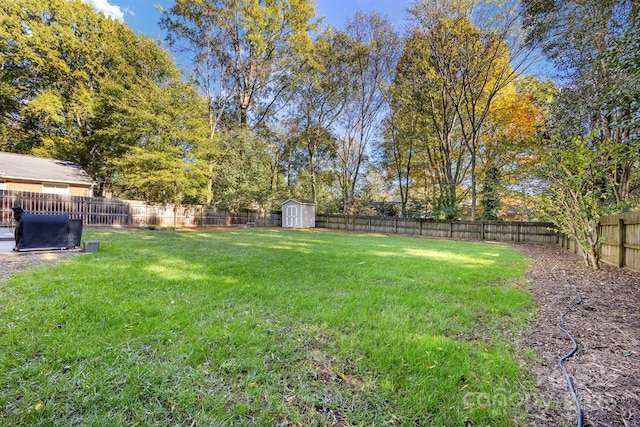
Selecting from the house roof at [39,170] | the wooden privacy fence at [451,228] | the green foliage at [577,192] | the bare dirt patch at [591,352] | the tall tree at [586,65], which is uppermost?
the tall tree at [586,65]

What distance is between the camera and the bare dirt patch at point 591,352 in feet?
5.05

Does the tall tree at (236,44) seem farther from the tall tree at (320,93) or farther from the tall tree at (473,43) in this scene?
the tall tree at (473,43)

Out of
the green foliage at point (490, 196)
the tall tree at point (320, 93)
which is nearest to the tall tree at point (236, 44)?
the tall tree at point (320, 93)

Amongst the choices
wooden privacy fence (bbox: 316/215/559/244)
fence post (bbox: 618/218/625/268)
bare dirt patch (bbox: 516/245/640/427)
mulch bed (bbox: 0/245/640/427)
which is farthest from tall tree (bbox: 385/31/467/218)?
bare dirt patch (bbox: 516/245/640/427)

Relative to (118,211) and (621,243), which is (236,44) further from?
(621,243)

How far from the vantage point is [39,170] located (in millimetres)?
13992

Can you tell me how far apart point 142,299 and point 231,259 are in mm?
2448

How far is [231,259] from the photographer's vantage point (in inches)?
210

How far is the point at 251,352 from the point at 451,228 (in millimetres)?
15808

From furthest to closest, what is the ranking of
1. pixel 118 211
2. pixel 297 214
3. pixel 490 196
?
pixel 297 214 → pixel 490 196 → pixel 118 211

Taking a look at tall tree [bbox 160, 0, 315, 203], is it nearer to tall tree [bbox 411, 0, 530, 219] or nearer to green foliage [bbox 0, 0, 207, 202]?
green foliage [bbox 0, 0, 207, 202]

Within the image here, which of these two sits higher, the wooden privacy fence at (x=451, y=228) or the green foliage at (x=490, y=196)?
the green foliage at (x=490, y=196)

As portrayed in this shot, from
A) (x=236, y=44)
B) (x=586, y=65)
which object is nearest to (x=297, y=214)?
(x=236, y=44)

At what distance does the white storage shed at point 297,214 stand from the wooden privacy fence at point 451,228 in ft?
3.46
